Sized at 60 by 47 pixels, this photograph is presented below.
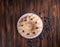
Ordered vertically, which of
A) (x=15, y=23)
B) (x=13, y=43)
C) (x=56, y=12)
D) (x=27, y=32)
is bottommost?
(x=13, y=43)

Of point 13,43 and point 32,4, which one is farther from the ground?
point 32,4

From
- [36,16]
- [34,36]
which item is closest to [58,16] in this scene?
[36,16]

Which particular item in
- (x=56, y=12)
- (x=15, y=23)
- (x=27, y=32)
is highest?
(x=56, y=12)

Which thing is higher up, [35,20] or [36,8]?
[36,8]

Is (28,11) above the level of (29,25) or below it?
above

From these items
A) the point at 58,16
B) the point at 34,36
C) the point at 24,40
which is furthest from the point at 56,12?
the point at 24,40

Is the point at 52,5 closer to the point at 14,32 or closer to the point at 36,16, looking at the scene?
the point at 36,16
